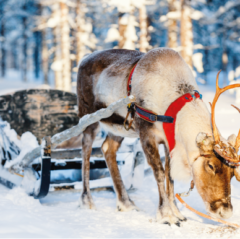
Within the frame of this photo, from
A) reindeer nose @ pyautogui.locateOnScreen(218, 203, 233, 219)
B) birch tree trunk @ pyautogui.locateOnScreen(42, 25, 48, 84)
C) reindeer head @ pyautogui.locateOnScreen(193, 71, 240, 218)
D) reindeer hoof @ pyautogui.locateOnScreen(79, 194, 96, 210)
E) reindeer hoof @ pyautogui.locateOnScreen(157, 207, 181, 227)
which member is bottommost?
reindeer hoof @ pyautogui.locateOnScreen(79, 194, 96, 210)

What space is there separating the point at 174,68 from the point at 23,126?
3.18m

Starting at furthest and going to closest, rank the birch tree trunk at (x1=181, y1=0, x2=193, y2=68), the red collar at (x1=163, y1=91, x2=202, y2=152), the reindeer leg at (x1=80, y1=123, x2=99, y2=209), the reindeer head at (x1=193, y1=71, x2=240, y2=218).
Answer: the birch tree trunk at (x1=181, y1=0, x2=193, y2=68)
the reindeer leg at (x1=80, y1=123, x2=99, y2=209)
the red collar at (x1=163, y1=91, x2=202, y2=152)
the reindeer head at (x1=193, y1=71, x2=240, y2=218)

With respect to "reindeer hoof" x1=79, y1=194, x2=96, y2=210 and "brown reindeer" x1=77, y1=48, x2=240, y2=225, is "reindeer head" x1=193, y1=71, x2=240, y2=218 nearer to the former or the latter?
"brown reindeer" x1=77, y1=48, x2=240, y2=225

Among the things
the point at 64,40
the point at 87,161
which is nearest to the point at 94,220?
the point at 87,161

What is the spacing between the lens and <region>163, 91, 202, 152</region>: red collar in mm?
3008

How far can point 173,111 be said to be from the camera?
3.05m

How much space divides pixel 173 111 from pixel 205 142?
0.56m

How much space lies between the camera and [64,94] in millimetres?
5758

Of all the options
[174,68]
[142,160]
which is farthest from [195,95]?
[142,160]

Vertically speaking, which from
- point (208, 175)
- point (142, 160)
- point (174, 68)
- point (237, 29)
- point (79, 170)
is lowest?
point (79, 170)

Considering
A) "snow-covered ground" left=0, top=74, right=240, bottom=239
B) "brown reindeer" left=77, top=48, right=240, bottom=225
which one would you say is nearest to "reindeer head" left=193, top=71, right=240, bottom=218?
"brown reindeer" left=77, top=48, right=240, bottom=225

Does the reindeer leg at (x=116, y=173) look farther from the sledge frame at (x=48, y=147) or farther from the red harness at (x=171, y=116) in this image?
the red harness at (x=171, y=116)

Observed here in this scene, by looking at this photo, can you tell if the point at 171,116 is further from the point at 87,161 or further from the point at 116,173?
the point at 87,161

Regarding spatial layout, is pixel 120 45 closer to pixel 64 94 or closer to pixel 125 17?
pixel 125 17
